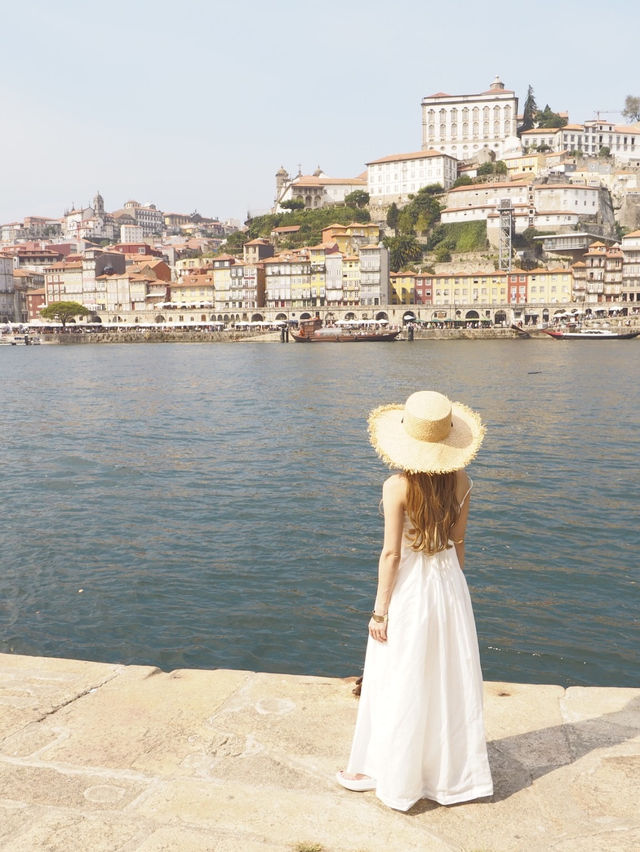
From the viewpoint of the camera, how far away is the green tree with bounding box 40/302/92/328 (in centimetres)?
11550

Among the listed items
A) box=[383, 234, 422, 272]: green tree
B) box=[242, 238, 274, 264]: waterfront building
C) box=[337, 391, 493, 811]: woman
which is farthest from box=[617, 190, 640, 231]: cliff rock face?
box=[337, 391, 493, 811]: woman

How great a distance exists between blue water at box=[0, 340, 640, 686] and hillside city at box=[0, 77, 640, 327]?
7587 centimetres

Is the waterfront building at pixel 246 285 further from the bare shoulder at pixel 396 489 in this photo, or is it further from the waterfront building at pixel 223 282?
the bare shoulder at pixel 396 489

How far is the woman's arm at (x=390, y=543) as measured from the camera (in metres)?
3.82

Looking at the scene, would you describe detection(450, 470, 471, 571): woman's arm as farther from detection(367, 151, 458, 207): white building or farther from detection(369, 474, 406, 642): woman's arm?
detection(367, 151, 458, 207): white building

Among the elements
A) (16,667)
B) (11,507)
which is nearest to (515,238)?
(11,507)

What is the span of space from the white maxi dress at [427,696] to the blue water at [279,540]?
4.25 metres

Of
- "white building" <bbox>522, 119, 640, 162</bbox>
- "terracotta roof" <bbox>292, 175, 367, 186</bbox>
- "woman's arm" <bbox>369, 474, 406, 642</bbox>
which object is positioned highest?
"white building" <bbox>522, 119, 640, 162</bbox>

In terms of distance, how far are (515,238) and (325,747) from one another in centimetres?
11110

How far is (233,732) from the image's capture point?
459 centimetres

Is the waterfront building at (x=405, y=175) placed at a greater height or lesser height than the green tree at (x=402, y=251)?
greater

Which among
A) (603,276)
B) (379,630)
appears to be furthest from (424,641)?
(603,276)

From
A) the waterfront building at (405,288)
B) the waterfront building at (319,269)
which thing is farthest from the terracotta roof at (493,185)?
the waterfront building at (319,269)

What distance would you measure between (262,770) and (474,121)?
14459 centimetres
